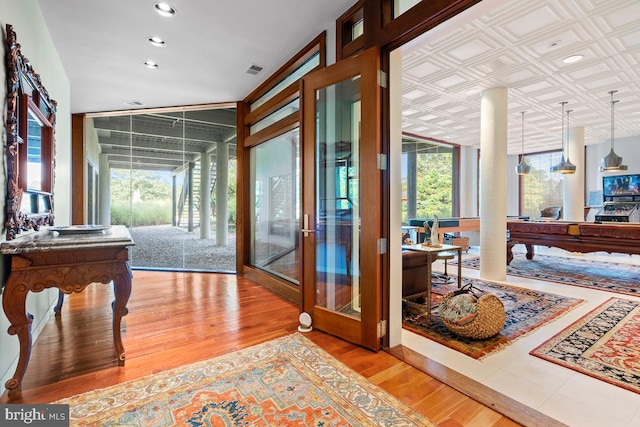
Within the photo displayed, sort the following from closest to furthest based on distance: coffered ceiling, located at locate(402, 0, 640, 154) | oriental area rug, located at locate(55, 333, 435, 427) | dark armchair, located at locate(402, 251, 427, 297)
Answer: oriental area rug, located at locate(55, 333, 435, 427) < coffered ceiling, located at locate(402, 0, 640, 154) < dark armchair, located at locate(402, 251, 427, 297)

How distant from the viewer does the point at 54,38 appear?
126 inches

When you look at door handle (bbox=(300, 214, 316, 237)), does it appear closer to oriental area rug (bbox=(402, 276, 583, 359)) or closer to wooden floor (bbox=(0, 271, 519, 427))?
wooden floor (bbox=(0, 271, 519, 427))

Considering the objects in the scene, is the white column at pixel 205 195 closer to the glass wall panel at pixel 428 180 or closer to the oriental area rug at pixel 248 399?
the oriental area rug at pixel 248 399

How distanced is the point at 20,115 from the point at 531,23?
186 inches

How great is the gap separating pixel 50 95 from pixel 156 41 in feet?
4.10

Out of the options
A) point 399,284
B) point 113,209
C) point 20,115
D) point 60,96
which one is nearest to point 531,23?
point 399,284

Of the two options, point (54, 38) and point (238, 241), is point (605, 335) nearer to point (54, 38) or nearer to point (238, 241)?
point (238, 241)

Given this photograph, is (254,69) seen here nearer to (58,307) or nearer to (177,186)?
(177,186)

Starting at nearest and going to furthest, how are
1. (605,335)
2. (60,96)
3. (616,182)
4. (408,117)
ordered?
(605,335)
(60,96)
(408,117)
(616,182)

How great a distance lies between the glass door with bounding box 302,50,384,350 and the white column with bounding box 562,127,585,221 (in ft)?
24.4

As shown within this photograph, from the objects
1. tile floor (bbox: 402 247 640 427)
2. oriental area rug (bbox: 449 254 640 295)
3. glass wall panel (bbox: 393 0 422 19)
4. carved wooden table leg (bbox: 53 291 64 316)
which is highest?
glass wall panel (bbox: 393 0 422 19)

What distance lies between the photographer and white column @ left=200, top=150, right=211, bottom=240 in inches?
226

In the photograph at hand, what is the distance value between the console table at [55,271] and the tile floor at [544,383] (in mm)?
2371

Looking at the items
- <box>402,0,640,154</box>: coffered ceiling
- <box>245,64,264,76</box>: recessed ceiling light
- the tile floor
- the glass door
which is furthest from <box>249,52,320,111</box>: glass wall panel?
the tile floor
